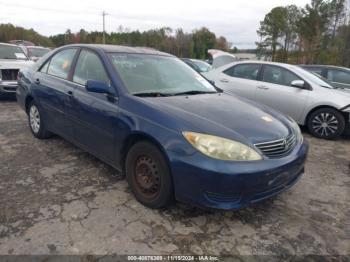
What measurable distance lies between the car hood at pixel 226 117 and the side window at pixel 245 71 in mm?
3517

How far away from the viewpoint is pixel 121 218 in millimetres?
2904

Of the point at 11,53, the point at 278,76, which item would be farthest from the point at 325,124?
the point at 11,53

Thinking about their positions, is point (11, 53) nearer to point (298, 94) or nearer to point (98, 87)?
point (98, 87)

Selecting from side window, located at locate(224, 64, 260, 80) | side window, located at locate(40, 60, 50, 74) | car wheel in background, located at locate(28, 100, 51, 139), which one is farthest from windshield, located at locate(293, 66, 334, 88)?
car wheel in background, located at locate(28, 100, 51, 139)

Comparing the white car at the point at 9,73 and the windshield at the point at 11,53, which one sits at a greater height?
the windshield at the point at 11,53

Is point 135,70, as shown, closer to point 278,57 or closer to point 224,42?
point 278,57

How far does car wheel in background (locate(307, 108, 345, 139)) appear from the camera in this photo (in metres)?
5.88

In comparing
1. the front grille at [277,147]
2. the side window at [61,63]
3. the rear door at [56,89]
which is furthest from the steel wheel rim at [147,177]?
the side window at [61,63]

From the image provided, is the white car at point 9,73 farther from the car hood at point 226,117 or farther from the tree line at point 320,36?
the tree line at point 320,36

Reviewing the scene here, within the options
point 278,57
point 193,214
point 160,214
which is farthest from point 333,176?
point 278,57

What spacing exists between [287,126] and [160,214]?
161cm

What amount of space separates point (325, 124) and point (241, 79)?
6.70 ft

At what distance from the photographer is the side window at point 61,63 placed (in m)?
4.20

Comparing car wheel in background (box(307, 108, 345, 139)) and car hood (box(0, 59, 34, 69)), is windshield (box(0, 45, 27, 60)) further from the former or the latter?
car wheel in background (box(307, 108, 345, 139))
